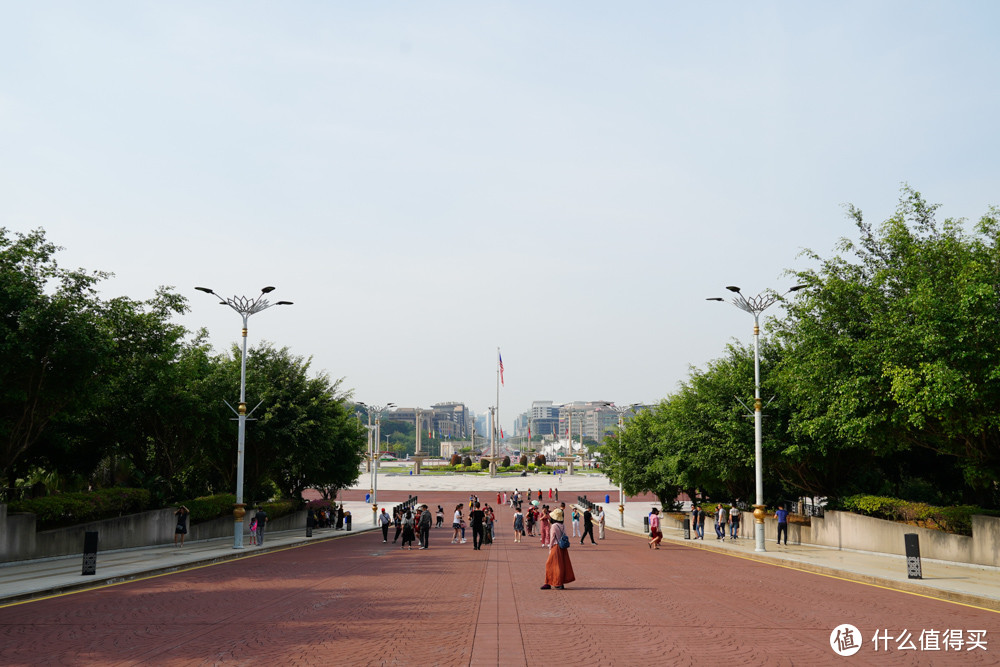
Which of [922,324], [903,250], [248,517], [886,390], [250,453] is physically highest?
[903,250]

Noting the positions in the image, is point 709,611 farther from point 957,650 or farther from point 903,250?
point 903,250

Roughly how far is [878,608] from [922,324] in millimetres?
9158

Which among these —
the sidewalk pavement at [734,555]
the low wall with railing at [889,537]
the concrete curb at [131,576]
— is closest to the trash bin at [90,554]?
the sidewalk pavement at [734,555]

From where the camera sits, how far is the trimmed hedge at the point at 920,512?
2341 centimetres

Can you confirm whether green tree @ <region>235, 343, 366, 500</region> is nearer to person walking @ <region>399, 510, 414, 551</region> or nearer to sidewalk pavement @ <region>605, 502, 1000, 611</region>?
person walking @ <region>399, 510, 414, 551</region>

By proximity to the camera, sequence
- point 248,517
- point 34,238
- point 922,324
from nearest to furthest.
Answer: point 922,324 → point 34,238 → point 248,517

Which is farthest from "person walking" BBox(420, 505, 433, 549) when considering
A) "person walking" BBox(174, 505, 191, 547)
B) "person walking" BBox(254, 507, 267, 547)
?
"person walking" BBox(174, 505, 191, 547)

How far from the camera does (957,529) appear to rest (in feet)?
77.5

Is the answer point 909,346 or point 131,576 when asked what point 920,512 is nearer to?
point 909,346

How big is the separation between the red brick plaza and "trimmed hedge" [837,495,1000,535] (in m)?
6.53

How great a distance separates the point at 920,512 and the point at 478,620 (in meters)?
18.8

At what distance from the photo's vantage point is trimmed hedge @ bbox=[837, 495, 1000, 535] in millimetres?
23406

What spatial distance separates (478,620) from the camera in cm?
1213

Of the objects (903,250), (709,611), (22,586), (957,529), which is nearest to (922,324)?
(903,250)
